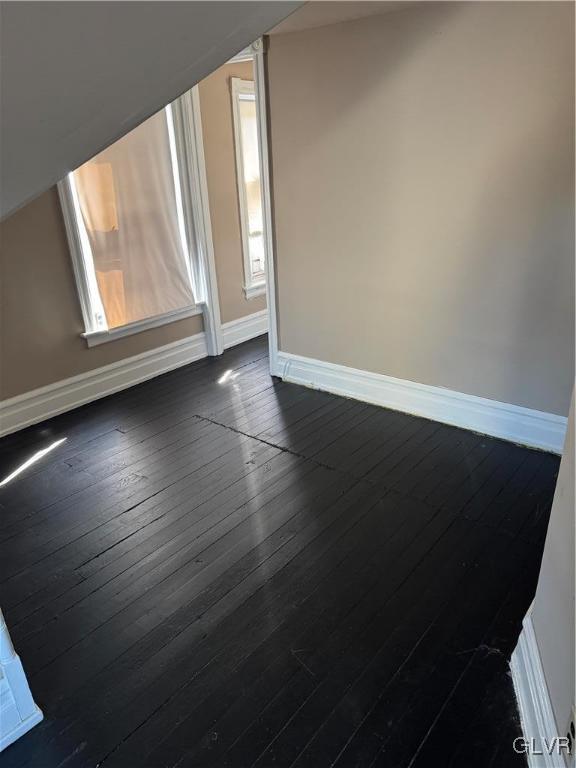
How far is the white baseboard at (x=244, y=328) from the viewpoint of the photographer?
15.0 ft

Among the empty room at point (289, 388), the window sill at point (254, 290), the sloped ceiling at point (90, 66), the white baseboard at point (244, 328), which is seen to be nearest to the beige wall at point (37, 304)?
the empty room at point (289, 388)

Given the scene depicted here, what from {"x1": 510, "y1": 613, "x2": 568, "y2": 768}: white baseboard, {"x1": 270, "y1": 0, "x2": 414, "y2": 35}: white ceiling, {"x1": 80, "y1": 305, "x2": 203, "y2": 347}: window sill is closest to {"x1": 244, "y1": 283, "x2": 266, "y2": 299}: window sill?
{"x1": 80, "y1": 305, "x2": 203, "y2": 347}: window sill

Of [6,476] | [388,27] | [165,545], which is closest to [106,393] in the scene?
[6,476]

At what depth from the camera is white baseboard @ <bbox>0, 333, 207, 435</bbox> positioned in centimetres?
331

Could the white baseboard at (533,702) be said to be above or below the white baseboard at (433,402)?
below

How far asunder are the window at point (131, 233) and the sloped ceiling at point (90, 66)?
238 centimetres

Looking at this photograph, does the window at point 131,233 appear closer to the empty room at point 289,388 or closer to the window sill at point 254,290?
the empty room at point 289,388

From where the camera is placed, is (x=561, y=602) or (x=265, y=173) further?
(x=265, y=173)

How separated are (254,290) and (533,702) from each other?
380 centimetres

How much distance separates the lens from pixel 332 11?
8.84ft

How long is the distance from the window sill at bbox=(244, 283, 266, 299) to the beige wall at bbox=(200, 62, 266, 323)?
1.6 inches

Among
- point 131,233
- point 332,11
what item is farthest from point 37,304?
point 332,11

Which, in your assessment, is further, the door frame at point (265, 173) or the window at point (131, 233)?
the window at point (131, 233)

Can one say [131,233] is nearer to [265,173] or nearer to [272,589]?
[265,173]
